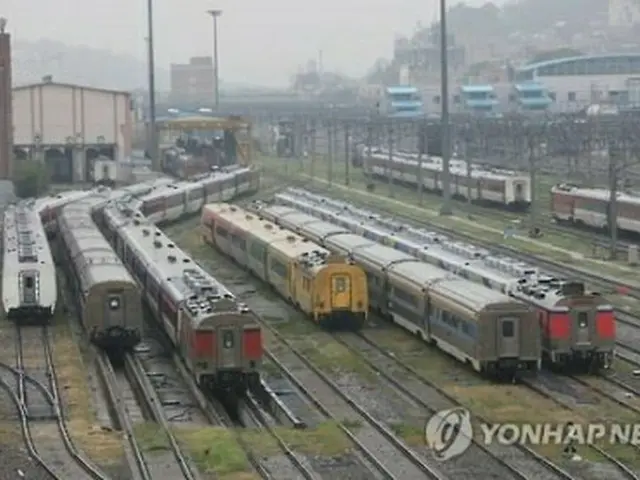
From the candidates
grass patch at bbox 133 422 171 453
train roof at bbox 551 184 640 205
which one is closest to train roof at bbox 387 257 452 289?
grass patch at bbox 133 422 171 453

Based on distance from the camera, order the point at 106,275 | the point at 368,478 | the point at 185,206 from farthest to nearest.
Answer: the point at 185,206 → the point at 106,275 → the point at 368,478

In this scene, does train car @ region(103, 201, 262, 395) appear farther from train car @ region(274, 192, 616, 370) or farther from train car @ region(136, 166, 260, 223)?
train car @ region(136, 166, 260, 223)

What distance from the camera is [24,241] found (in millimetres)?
45625

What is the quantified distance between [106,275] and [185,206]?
37.7 m

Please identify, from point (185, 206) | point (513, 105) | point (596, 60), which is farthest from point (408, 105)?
point (185, 206)

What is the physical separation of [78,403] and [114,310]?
5.29 meters

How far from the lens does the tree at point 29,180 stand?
83.7 m

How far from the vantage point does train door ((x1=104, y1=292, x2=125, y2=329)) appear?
113 ft

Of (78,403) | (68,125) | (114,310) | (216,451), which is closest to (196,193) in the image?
(68,125)

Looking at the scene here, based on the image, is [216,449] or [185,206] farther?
[185,206]

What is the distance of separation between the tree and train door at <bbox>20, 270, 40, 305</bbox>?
141ft

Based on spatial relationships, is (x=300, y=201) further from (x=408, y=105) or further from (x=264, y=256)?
(x=408, y=105)

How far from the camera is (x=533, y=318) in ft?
101

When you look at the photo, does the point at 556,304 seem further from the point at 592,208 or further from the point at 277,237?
the point at 592,208
